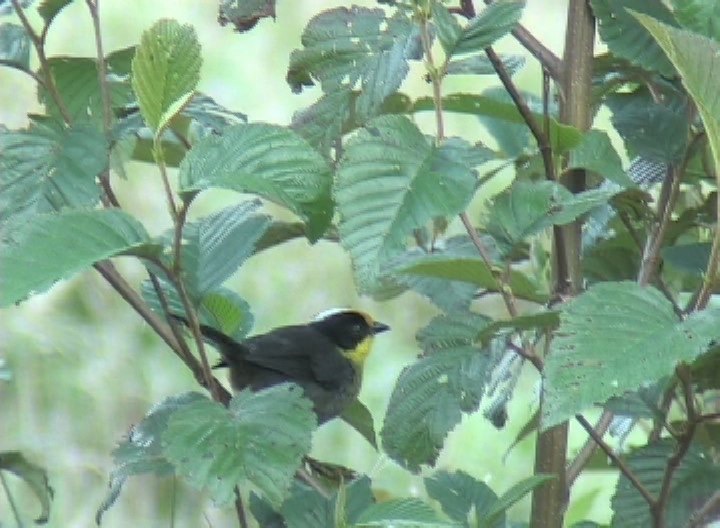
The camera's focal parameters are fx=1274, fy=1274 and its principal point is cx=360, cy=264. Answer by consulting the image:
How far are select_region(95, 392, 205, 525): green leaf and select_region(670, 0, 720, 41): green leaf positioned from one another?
0.42 m

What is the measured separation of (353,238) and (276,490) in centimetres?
16

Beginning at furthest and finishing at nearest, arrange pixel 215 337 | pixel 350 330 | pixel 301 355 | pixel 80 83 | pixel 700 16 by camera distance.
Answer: pixel 350 330, pixel 301 355, pixel 215 337, pixel 80 83, pixel 700 16

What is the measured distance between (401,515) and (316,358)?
1.28 metres

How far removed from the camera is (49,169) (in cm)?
93

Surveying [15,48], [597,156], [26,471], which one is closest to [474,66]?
[597,156]

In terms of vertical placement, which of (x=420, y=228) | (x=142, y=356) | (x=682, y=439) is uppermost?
(x=420, y=228)

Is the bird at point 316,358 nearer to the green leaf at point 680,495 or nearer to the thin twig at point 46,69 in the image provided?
the thin twig at point 46,69

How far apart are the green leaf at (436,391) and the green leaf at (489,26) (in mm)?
209

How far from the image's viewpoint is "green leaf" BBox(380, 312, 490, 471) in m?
0.95

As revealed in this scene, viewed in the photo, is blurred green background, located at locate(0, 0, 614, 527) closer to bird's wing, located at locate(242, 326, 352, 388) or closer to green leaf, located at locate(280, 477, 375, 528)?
bird's wing, located at locate(242, 326, 352, 388)

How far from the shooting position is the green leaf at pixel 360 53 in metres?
0.94

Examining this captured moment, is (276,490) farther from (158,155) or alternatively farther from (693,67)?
(693,67)

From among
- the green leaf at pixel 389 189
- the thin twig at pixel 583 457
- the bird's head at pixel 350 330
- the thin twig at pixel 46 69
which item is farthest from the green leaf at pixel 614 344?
the bird's head at pixel 350 330

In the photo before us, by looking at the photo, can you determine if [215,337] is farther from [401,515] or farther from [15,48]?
[401,515]
